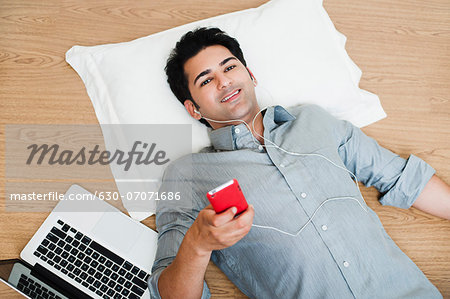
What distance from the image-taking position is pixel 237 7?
1364 millimetres

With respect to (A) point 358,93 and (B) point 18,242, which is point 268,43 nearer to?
(A) point 358,93

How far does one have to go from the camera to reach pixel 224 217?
669 mm

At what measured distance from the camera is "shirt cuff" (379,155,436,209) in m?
1.10

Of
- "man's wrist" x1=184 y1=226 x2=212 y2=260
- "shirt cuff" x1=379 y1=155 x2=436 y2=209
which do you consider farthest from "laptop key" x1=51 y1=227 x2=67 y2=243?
"shirt cuff" x1=379 y1=155 x2=436 y2=209

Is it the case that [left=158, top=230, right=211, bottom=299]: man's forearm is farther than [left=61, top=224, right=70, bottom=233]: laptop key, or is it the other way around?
[left=61, top=224, right=70, bottom=233]: laptop key

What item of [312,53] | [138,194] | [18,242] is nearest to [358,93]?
[312,53]

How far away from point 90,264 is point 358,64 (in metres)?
1.20

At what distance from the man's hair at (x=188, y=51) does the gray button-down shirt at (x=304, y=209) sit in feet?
0.64

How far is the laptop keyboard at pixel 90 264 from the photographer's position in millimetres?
1039

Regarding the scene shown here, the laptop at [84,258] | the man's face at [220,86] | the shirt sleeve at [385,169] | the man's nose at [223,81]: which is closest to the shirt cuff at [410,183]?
the shirt sleeve at [385,169]

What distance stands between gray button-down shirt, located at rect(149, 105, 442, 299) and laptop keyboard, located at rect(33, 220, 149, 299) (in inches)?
6.8

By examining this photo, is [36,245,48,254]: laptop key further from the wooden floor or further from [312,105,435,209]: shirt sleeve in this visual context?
[312,105,435,209]: shirt sleeve

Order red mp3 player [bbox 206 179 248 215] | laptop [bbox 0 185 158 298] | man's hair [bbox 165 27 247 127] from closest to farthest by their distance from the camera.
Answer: red mp3 player [bbox 206 179 248 215] → laptop [bbox 0 185 158 298] → man's hair [bbox 165 27 247 127]

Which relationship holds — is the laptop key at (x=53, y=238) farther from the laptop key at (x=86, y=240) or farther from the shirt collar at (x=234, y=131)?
the shirt collar at (x=234, y=131)
